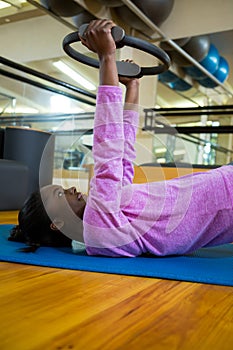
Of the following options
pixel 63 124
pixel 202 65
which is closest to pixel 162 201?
pixel 63 124

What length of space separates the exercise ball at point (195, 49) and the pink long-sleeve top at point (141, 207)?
3635mm

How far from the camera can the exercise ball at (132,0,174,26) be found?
3.38m

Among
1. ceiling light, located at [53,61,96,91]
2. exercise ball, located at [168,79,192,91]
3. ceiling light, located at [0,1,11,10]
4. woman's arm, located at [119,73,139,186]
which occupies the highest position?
ceiling light, located at [0,1,11,10]

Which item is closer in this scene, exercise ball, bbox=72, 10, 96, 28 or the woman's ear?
the woman's ear

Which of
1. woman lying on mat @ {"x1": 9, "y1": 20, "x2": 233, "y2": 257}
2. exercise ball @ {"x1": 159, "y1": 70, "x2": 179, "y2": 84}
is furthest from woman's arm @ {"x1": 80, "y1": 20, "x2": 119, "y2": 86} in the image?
exercise ball @ {"x1": 159, "y1": 70, "x2": 179, "y2": 84}

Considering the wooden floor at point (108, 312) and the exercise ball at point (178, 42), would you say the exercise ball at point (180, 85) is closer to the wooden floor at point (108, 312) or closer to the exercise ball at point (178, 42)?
the exercise ball at point (178, 42)

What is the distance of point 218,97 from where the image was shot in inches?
258

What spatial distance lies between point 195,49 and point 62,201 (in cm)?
386

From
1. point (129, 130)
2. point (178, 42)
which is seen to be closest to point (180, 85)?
point (178, 42)

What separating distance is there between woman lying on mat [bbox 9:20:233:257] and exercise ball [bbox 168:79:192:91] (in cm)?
471

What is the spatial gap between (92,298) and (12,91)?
294 centimetres

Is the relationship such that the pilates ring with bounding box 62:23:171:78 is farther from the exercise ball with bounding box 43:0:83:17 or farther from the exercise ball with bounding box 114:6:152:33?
the exercise ball with bounding box 114:6:152:33

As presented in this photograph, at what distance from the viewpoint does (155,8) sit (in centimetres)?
349

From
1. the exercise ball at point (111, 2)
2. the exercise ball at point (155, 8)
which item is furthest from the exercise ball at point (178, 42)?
the exercise ball at point (111, 2)
